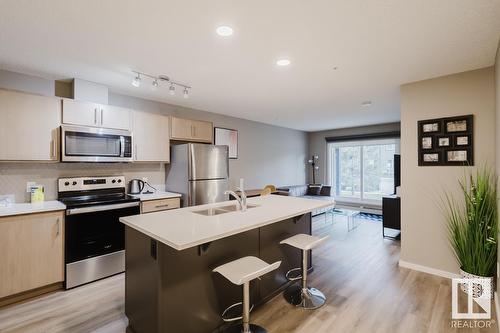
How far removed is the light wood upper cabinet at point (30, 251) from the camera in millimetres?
2299

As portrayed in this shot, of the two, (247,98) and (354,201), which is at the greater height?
(247,98)

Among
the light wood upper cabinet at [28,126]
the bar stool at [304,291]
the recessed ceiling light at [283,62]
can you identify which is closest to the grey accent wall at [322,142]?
the recessed ceiling light at [283,62]

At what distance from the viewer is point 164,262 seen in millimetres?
1600

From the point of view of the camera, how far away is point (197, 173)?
148 inches

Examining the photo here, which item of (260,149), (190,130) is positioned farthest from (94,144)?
(260,149)

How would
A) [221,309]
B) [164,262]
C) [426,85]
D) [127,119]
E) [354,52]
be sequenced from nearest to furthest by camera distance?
[164,262]
[221,309]
[354,52]
[426,85]
[127,119]

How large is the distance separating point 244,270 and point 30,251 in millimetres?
2315

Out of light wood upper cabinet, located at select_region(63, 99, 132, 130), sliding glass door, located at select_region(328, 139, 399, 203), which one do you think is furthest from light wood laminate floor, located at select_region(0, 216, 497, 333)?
sliding glass door, located at select_region(328, 139, 399, 203)

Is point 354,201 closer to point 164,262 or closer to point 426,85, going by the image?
point 426,85

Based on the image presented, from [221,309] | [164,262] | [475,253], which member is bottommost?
[221,309]

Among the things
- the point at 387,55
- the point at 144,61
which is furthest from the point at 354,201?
the point at 144,61

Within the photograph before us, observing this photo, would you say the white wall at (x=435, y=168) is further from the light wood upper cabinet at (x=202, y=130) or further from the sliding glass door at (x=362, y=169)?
the sliding glass door at (x=362, y=169)

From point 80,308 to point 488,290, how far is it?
13.3 feet

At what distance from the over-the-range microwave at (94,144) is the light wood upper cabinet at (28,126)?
108 millimetres
